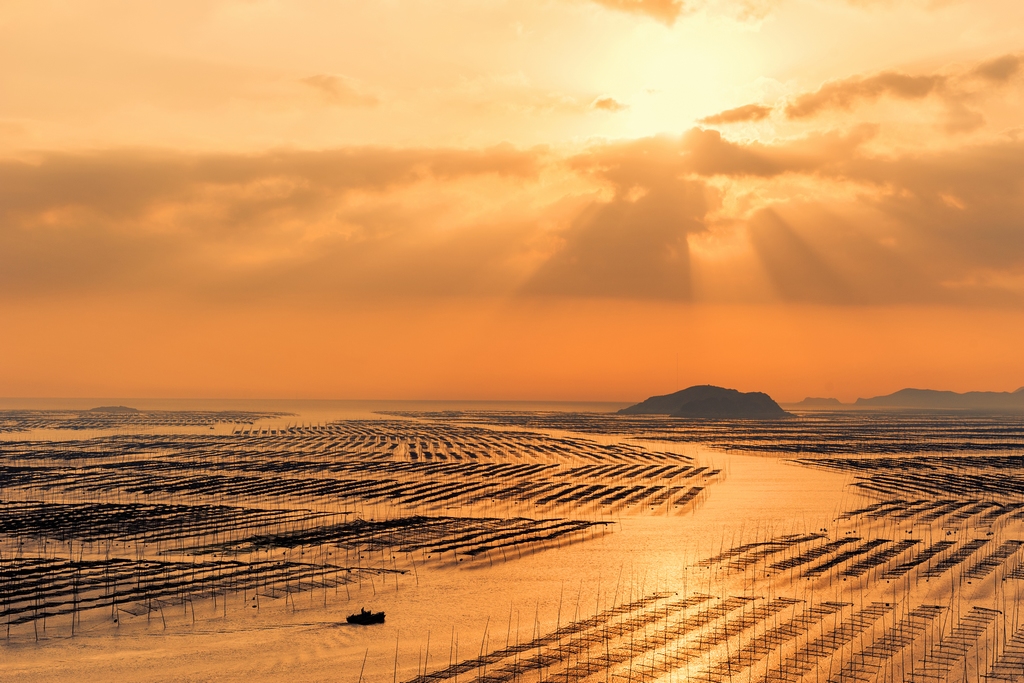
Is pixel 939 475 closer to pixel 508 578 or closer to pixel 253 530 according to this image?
pixel 508 578

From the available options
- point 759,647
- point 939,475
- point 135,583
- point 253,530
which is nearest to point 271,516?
point 253,530

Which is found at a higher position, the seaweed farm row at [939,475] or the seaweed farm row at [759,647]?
the seaweed farm row at [759,647]

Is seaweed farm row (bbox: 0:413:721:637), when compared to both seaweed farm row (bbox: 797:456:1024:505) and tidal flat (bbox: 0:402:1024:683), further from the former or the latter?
seaweed farm row (bbox: 797:456:1024:505)

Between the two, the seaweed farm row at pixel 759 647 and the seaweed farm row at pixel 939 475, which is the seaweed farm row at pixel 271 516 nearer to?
the seaweed farm row at pixel 759 647

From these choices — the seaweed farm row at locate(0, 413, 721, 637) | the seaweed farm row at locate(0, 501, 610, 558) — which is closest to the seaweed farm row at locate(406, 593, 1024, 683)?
the seaweed farm row at locate(0, 413, 721, 637)

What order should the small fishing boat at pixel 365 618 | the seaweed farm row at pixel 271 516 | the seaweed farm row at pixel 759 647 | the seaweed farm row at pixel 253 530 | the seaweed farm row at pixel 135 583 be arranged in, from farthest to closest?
1. the seaweed farm row at pixel 253 530
2. the seaweed farm row at pixel 271 516
3. the seaweed farm row at pixel 135 583
4. the small fishing boat at pixel 365 618
5. the seaweed farm row at pixel 759 647

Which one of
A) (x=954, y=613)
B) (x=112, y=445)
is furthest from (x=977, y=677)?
(x=112, y=445)

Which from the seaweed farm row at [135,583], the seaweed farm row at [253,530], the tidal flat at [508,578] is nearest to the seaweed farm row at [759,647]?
the tidal flat at [508,578]
